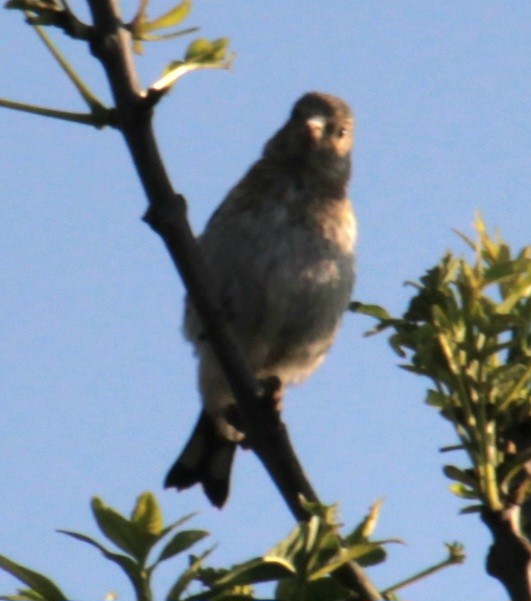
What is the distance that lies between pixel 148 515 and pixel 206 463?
428cm

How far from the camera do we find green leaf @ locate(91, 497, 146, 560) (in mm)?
1535

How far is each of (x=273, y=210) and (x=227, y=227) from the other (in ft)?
0.76

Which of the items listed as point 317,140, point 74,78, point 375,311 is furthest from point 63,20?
point 317,140

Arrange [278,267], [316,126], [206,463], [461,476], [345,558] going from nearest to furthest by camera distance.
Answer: [345,558] < [461,476] < [278,267] < [206,463] < [316,126]

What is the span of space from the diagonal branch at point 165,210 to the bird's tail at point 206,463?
3689mm

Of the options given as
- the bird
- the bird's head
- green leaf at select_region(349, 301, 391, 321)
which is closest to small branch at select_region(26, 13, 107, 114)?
green leaf at select_region(349, 301, 391, 321)

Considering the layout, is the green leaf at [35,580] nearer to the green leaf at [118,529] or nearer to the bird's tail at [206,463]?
the green leaf at [118,529]

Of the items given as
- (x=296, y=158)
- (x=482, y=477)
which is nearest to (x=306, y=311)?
(x=296, y=158)

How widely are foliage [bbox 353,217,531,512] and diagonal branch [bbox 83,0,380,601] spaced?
219mm

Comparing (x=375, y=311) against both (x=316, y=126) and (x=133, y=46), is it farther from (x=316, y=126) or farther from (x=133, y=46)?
A: (x=316, y=126)

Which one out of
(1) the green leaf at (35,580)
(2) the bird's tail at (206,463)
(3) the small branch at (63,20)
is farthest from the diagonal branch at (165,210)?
(2) the bird's tail at (206,463)

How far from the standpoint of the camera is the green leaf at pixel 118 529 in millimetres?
1535

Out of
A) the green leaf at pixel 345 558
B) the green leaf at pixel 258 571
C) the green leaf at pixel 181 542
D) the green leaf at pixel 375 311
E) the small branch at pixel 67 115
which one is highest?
the small branch at pixel 67 115

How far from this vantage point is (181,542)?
1.54 metres
